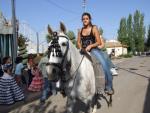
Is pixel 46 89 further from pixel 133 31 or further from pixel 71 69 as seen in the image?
pixel 133 31

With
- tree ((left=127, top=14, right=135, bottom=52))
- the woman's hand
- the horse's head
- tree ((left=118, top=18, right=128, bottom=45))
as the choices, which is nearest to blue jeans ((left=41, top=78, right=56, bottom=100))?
the woman's hand

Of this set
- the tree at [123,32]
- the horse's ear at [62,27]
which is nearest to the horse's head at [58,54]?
the horse's ear at [62,27]

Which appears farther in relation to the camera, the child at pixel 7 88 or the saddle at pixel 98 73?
the child at pixel 7 88

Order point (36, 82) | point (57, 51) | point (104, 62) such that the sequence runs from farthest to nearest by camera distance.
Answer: point (36, 82)
point (104, 62)
point (57, 51)

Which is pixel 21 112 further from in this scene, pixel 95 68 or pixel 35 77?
pixel 35 77

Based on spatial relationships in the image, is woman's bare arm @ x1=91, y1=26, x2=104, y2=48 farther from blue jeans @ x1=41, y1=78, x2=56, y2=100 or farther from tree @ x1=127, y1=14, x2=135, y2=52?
tree @ x1=127, y1=14, x2=135, y2=52

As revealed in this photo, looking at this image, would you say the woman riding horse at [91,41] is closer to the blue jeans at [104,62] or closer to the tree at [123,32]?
the blue jeans at [104,62]

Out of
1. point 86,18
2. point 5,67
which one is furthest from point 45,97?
point 86,18

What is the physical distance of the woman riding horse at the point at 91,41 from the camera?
24.8 feet

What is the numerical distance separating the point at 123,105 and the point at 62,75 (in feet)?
14.2

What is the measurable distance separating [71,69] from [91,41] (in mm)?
1194

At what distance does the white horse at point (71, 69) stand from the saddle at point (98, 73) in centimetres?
14

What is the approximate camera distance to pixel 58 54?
6.20 metres

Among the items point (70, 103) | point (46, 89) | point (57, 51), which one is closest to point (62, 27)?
point (57, 51)
